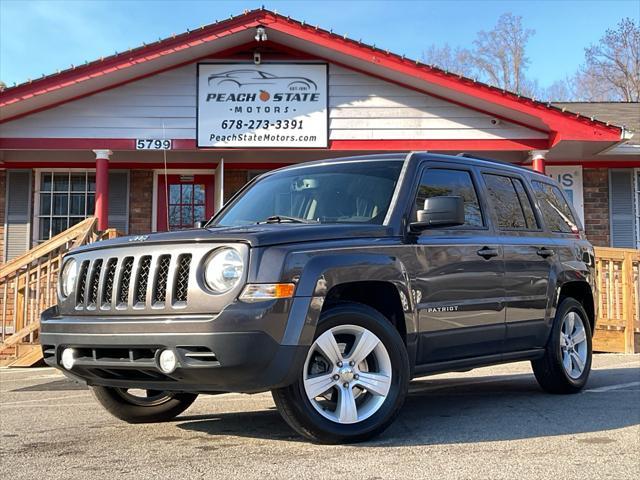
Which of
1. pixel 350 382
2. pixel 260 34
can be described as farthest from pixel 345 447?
pixel 260 34

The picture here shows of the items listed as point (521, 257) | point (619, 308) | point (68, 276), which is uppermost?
point (521, 257)

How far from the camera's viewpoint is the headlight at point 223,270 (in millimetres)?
3645

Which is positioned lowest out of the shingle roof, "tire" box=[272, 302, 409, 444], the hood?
"tire" box=[272, 302, 409, 444]

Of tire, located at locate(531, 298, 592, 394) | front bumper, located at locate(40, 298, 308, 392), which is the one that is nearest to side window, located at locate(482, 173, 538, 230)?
tire, located at locate(531, 298, 592, 394)

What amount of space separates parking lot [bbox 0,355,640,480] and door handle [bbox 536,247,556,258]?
1.17 meters

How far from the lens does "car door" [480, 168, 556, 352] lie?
518 centimetres

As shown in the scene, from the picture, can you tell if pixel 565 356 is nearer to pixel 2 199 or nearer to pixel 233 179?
pixel 233 179

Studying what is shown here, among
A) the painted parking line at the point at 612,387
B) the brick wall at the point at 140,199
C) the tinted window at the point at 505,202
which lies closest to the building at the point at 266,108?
the brick wall at the point at 140,199

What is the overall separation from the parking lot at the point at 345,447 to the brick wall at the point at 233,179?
7300 mm

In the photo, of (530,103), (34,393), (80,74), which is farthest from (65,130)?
(530,103)

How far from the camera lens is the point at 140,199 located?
42.6 feet

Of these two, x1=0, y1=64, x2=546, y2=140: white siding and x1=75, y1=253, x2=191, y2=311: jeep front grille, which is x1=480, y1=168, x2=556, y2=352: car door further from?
x1=0, y1=64, x2=546, y2=140: white siding

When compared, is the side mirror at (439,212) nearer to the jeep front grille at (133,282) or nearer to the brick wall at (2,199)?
the jeep front grille at (133,282)

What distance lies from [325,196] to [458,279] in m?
1.07
